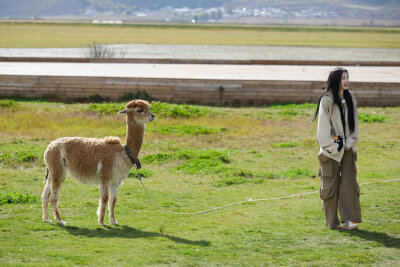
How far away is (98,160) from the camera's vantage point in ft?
28.8

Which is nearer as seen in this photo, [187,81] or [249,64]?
[187,81]

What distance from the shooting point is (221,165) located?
13.6 m

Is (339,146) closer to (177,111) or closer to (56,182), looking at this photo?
(56,182)

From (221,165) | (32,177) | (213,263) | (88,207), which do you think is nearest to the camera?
(213,263)

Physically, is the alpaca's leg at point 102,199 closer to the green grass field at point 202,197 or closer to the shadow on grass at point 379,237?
the green grass field at point 202,197

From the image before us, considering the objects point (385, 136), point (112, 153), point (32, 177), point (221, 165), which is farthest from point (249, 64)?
point (112, 153)

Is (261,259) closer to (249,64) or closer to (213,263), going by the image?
(213,263)

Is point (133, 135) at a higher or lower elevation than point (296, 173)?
higher

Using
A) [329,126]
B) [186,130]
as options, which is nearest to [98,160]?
[329,126]

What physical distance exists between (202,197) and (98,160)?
2796 millimetres

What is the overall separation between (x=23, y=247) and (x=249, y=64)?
27197mm

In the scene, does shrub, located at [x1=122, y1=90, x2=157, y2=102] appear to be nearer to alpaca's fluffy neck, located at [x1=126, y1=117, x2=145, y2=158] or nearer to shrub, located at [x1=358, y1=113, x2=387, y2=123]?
shrub, located at [x1=358, y1=113, x2=387, y2=123]

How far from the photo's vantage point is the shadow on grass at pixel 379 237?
26.2 feet

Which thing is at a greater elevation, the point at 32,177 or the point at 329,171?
the point at 329,171
